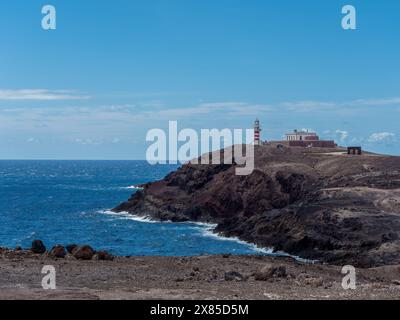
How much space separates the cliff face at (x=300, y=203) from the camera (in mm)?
50781

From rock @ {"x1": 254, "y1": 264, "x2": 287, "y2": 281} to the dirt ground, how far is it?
A: 8 centimetres

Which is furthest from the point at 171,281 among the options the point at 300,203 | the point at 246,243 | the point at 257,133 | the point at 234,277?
the point at 257,133

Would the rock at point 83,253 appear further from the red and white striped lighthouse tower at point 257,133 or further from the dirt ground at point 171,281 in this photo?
the red and white striped lighthouse tower at point 257,133

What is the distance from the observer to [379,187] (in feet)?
218

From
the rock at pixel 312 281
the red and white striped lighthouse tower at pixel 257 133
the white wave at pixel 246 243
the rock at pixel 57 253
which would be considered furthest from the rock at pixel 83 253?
the red and white striped lighthouse tower at pixel 257 133

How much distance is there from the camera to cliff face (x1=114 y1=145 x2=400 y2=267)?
1999 inches

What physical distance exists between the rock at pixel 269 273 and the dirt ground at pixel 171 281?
8 cm

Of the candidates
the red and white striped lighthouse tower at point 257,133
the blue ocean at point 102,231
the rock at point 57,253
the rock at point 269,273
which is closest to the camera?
the rock at point 269,273

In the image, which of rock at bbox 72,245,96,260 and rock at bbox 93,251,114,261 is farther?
rock at bbox 93,251,114,261

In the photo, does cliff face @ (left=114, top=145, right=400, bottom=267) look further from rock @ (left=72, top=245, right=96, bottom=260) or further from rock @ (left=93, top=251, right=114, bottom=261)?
rock @ (left=72, top=245, right=96, bottom=260)

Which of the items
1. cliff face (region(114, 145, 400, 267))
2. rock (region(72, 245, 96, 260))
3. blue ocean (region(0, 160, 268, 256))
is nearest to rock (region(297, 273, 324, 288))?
rock (region(72, 245, 96, 260))

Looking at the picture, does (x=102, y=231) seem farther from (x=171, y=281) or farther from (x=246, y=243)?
(x=171, y=281)

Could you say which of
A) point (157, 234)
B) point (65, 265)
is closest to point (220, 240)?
point (157, 234)
